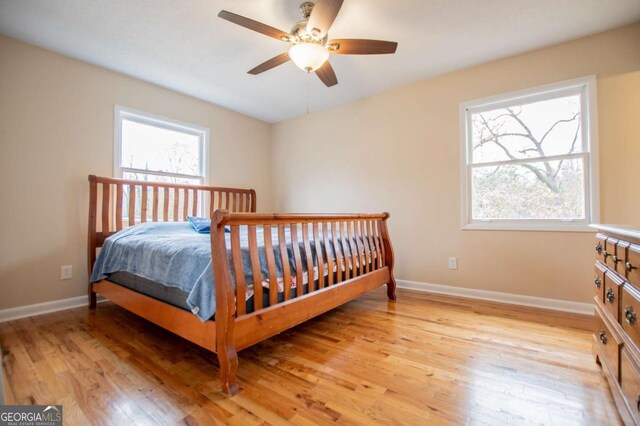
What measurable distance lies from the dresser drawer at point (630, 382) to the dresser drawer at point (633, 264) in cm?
30

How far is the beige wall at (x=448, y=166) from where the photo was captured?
230 centimetres

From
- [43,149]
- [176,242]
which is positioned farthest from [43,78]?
[176,242]

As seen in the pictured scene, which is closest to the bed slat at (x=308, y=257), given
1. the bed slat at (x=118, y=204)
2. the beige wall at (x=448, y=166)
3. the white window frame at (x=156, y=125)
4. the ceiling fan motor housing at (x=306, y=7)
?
the ceiling fan motor housing at (x=306, y=7)

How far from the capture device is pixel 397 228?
Answer: 3418mm

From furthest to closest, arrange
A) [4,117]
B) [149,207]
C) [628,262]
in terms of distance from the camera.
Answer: [149,207], [4,117], [628,262]

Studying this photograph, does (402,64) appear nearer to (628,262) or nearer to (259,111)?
(259,111)

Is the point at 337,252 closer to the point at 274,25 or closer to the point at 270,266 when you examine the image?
the point at 270,266

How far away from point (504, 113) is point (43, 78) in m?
4.34

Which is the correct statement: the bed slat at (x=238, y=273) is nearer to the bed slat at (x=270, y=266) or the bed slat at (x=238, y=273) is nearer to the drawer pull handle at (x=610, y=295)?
the bed slat at (x=270, y=266)

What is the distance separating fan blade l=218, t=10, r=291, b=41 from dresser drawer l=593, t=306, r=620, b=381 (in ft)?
7.88

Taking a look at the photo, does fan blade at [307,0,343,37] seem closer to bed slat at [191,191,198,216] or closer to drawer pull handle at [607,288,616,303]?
drawer pull handle at [607,288,616,303]

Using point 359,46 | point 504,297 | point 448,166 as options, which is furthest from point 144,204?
point 504,297

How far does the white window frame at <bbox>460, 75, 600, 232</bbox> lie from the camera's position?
7.80ft

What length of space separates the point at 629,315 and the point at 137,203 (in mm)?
3726
